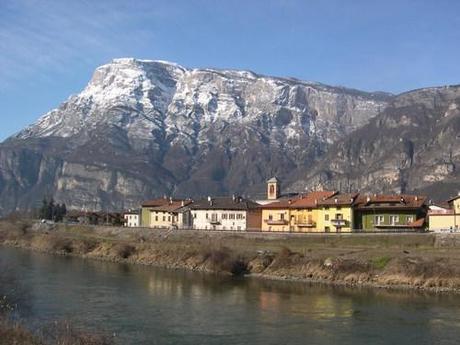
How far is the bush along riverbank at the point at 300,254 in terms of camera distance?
68562 mm

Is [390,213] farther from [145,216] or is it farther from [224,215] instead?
[145,216]

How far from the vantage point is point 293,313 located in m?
51.6

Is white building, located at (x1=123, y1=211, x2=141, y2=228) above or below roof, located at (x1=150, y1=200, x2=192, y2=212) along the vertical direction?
below

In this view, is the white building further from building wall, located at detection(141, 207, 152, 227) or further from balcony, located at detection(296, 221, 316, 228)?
balcony, located at detection(296, 221, 316, 228)

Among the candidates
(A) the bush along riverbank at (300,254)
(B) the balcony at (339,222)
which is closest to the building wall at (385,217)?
(B) the balcony at (339,222)

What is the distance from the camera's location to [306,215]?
111 m

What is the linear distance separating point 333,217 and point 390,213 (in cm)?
936

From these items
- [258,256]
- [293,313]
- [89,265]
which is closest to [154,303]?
[293,313]

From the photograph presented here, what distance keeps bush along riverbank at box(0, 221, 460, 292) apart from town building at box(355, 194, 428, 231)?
40.3ft

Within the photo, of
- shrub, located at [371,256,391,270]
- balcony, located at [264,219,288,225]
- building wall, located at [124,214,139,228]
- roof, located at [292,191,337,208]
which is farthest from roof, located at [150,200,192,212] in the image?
shrub, located at [371,256,391,270]

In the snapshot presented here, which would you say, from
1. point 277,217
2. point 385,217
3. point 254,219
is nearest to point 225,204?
point 254,219

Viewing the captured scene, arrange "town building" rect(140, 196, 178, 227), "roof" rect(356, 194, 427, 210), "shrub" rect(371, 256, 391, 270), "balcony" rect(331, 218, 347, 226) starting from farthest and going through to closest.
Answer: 1. "town building" rect(140, 196, 178, 227)
2. "balcony" rect(331, 218, 347, 226)
3. "roof" rect(356, 194, 427, 210)
4. "shrub" rect(371, 256, 391, 270)

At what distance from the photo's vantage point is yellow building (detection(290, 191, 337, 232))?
358 ft

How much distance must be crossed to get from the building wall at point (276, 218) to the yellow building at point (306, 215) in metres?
0.91
